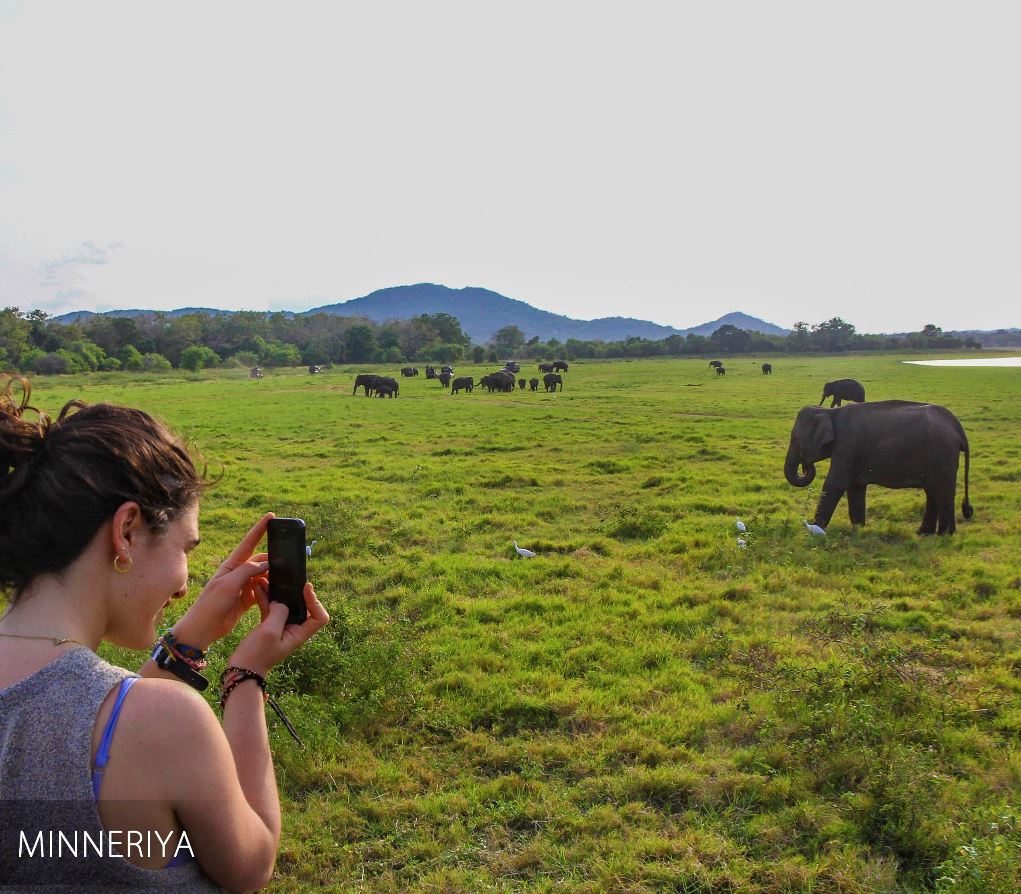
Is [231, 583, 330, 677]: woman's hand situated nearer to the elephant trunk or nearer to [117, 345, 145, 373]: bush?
the elephant trunk

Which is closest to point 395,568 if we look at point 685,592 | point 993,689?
point 685,592

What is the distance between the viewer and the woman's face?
181 centimetres

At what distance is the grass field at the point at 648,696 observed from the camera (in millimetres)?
→ 3773

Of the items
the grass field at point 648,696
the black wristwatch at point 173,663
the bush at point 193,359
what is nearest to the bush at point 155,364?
the bush at point 193,359

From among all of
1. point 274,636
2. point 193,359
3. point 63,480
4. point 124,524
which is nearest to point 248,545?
point 274,636

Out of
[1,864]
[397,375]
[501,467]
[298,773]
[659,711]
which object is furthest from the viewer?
[397,375]

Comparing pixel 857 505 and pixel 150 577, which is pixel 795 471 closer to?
pixel 857 505

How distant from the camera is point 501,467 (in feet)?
51.0

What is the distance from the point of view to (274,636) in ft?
6.57

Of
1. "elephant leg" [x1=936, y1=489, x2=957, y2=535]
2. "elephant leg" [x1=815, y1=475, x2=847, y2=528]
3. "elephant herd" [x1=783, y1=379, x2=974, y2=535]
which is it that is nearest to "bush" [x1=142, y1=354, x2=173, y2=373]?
"elephant herd" [x1=783, y1=379, x2=974, y2=535]

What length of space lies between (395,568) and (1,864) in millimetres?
7119

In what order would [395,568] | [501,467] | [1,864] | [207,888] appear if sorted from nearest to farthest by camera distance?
[1,864] < [207,888] < [395,568] < [501,467]

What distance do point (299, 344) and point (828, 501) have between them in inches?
4694

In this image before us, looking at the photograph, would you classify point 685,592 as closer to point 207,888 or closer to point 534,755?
point 534,755
